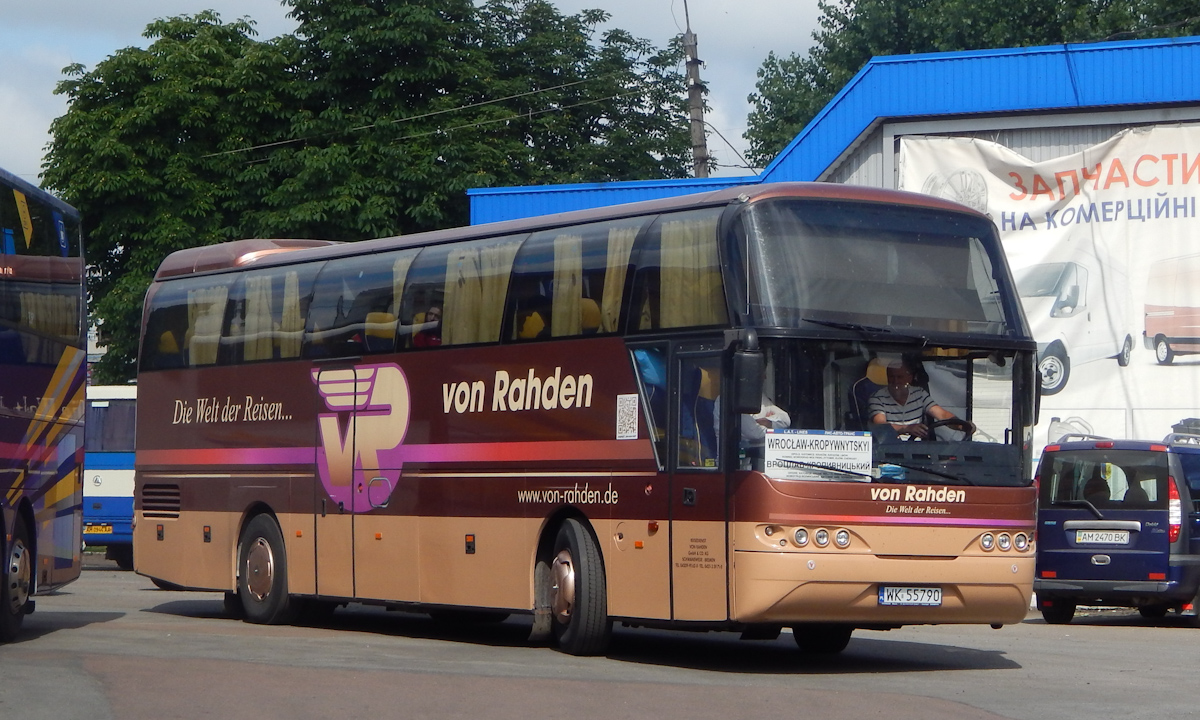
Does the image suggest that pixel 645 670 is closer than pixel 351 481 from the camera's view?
Yes

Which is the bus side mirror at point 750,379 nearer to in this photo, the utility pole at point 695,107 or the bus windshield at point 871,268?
the bus windshield at point 871,268

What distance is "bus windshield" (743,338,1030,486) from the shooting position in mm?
11836

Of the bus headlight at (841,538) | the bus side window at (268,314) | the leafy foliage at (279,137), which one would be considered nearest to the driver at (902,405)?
the bus headlight at (841,538)

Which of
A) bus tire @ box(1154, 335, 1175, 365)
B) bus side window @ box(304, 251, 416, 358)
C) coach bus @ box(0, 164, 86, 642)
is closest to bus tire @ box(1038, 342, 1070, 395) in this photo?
bus tire @ box(1154, 335, 1175, 365)

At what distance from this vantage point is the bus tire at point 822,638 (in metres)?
13.9

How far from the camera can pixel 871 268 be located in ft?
40.3

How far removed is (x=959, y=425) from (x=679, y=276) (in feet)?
7.56

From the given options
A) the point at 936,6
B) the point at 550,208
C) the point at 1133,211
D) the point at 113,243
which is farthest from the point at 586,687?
the point at 936,6

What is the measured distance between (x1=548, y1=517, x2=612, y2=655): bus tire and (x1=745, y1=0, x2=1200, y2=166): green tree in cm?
3277

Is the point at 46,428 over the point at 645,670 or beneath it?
over

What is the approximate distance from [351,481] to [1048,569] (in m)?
7.42

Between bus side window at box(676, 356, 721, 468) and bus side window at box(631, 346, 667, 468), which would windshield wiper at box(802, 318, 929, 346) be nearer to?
bus side window at box(676, 356, 721, 468)

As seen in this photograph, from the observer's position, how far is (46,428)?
49.9 ft

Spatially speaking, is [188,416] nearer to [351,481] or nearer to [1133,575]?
[351,481]
